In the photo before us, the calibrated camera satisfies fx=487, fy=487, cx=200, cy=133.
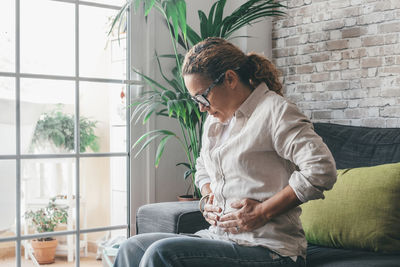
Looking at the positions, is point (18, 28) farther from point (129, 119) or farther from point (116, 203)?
point (116, 203)

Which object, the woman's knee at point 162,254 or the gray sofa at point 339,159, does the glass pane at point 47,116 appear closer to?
the gray sofa at point 339,159

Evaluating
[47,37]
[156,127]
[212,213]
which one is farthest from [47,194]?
[212,213]

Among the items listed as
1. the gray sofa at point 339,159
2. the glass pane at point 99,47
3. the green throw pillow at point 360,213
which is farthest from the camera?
the glass pane at point 99,47

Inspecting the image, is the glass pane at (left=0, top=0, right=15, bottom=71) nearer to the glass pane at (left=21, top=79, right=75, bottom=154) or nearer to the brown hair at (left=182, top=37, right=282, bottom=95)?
the glass pane at (left=21, top=79, right=75, bottom=154)

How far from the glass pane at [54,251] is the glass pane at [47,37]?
0.95 meters

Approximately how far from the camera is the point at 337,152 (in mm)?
2338

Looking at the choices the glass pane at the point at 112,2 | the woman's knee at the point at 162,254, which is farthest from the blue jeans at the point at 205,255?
the glass pane at the point at 112,2

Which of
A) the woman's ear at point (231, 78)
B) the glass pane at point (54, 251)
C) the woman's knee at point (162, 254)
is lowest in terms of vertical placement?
the glass pane at point (54, 251)

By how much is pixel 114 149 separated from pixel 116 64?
1.69 ft

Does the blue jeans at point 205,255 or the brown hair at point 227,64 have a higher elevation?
the brown hair at point 227,64

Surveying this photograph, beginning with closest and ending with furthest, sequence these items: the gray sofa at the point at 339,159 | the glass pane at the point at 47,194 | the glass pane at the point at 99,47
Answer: the gray sofa at the point at 339,159
the glass pane at the point at 47,194
the glass pane at the point at 99,47

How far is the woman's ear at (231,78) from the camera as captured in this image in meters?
1.64

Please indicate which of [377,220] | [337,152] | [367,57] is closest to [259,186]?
[377,220]

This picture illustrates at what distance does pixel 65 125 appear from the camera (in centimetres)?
277
